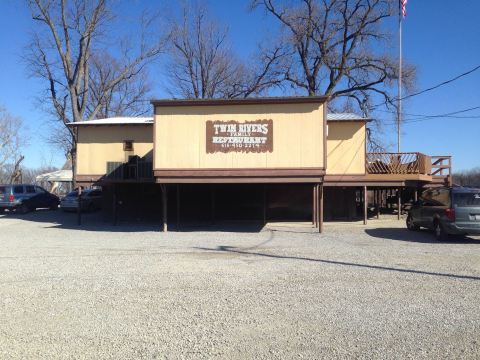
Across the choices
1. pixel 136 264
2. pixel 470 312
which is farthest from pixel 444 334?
pixel 136 264

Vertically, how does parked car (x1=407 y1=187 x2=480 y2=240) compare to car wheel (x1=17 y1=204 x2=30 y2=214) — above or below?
above

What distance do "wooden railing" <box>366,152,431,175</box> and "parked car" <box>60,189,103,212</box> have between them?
16.5 metres

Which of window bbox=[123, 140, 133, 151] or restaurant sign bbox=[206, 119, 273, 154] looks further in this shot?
window bbox=[123, 140, 133, 151]

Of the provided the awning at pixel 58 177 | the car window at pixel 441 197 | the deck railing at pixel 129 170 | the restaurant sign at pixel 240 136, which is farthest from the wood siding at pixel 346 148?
the awning at pixel 58 177

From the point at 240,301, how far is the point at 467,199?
958 centimetres

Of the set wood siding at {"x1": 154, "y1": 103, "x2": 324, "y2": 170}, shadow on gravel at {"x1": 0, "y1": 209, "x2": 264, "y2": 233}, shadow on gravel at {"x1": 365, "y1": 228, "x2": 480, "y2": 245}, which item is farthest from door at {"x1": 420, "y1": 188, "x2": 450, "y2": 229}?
shadow on gravel at {"x1": 0, "y1": 209, "x2": 264, "y2": 233}

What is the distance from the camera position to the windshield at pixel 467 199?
13.5 metres

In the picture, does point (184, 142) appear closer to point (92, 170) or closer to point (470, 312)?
point (92, 170)

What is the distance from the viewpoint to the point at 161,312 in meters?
6.14

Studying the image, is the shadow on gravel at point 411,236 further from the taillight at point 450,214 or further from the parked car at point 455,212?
the taillight at point 450,214

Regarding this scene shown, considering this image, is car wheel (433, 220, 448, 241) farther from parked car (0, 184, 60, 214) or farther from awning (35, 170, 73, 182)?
awning (35, 170, 73, 182)

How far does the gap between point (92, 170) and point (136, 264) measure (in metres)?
13.7

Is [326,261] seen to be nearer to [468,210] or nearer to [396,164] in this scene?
[468,210]

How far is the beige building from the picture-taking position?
15961 millimetres
